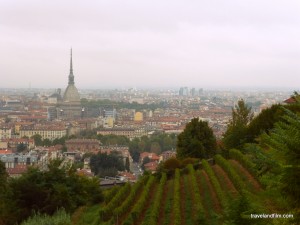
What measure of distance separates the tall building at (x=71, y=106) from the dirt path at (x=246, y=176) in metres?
87.7

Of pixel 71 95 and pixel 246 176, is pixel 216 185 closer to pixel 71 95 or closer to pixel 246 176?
pixel 246 176

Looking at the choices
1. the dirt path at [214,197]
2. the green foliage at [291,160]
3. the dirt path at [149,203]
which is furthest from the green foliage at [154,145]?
the green foliage at [291,160]

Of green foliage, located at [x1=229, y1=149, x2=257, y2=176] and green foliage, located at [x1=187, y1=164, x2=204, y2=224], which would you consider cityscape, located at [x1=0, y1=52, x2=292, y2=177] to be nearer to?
green foliage, located at [x1=229, y1=149, x2=257, y2=176]

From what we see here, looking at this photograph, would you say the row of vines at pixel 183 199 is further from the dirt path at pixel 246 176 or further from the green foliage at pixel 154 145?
the green foliage at pixel 154 145

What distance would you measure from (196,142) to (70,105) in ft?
282

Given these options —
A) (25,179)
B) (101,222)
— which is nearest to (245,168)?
(101,222)

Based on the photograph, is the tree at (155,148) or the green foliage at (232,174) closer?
the green foliage at (232,174)

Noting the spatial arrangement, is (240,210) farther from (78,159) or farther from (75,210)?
(78,159)

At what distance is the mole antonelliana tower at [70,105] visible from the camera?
3900 inches

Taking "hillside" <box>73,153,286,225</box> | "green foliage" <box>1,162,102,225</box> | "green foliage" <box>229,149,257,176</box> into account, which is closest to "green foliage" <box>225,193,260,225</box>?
"hillside" <box>73,153,286,225</box>

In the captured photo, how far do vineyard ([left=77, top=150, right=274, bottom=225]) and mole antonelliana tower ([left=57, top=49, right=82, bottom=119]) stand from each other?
87.6 meters

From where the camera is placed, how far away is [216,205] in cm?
841

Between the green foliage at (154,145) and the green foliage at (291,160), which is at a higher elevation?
the green foliage at (291,160)

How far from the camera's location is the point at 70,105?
3991 inches
